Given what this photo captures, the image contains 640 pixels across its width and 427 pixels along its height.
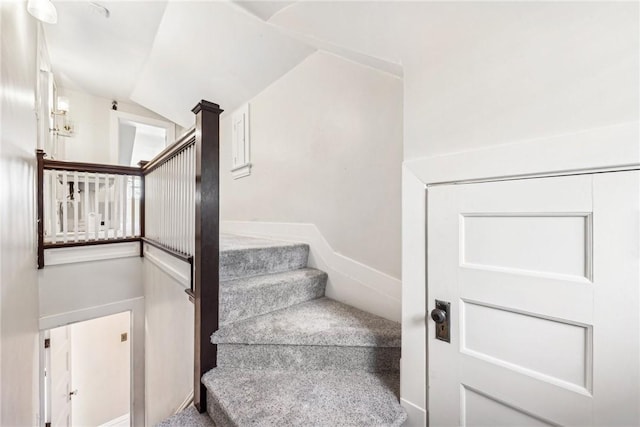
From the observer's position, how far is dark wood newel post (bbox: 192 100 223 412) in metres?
1.38

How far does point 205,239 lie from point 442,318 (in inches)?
43.7

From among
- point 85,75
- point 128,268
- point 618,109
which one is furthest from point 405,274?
point 85,75

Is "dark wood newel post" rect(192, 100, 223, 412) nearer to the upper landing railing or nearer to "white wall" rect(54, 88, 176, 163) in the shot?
the upper landing railing

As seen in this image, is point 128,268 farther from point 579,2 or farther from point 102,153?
point 579,2

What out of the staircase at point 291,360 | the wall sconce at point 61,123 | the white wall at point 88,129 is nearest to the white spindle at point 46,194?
the wall sconce at point 61,123

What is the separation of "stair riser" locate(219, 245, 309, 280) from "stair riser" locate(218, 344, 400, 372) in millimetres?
473

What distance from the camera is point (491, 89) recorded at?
36.0 inches

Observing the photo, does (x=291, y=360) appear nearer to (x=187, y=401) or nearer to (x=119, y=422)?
(x=187, y=401)

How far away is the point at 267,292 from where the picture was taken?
66.3 inches

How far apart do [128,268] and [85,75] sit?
8.95ft

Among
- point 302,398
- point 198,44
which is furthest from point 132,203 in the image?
point 302,398

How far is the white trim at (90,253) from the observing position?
2434 mm

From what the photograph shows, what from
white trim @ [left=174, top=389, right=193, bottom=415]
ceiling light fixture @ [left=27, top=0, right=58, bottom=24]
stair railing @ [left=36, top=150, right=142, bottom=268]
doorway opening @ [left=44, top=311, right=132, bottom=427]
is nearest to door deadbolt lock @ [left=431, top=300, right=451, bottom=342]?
white trim @ [left=174, top=389, right=193, bottom=415]

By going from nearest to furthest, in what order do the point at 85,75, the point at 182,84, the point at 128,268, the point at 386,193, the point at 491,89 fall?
the point at 491,89
the point at 386,193
the point at 128,268
the point at 182,84
the point at 85,75
